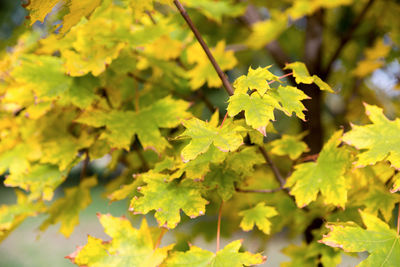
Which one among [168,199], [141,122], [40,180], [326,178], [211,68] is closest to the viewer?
[168,199]

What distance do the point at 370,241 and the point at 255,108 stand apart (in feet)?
1.38

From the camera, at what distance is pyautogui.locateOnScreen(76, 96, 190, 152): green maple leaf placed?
1.06 m

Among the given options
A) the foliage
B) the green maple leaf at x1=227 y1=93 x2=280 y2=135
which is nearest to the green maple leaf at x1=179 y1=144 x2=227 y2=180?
the foliage

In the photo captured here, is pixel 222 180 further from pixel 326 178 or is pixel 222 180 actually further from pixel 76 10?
pixel 76 10

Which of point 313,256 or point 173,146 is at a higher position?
point 173,146

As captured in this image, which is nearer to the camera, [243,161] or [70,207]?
[243,161]

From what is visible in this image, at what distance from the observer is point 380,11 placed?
2150mm

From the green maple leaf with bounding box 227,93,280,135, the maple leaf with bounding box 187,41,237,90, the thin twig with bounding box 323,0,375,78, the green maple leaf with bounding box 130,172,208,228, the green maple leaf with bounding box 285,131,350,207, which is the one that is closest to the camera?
the green maple leaf with bounding box 227,93,280,135

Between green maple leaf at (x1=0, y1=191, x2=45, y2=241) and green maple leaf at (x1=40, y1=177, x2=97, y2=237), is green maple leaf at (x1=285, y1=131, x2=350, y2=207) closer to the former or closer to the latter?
green maple leaf at (x1=40, y1=177, x2=97, y2=237)

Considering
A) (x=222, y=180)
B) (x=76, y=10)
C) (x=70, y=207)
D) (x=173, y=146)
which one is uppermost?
(x=76, y=10)

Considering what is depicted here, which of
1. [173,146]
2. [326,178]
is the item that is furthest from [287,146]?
[173,146]

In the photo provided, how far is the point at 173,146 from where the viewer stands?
130 cm

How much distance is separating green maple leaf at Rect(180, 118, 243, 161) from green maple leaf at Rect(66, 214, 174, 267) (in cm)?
30

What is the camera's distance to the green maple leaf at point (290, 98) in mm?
795
